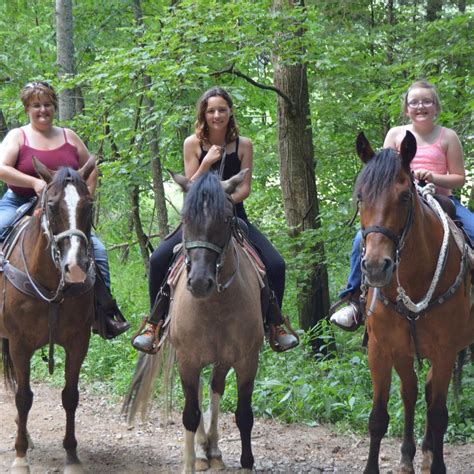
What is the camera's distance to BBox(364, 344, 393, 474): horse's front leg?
501cm

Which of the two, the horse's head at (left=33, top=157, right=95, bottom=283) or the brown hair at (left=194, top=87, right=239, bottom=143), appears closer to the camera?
the horse's head at (left=33, top=157, right=95, bottom=283)

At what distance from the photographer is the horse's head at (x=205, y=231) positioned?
4.39 meters

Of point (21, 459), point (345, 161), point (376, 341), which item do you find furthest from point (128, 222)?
point (376, 341)

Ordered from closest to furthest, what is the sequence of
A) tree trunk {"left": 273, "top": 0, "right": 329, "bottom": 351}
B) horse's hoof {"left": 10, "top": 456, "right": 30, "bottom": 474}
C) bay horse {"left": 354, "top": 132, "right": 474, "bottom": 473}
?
bay horse {"left": 354, "top": 132, "right": 474, "bottom": 473} < horse's hoof {"left": 10, "top": 456, "right": 30, "bottom": 474} < tree trunk {"left": 273, "top": 0, "right": 329, "bottom": 351}

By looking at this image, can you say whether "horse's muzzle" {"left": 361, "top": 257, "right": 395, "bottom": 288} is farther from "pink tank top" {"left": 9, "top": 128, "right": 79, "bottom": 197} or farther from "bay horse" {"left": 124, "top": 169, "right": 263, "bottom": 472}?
"pink tank top" {"left": 9, "top": 128, "right": 79, "bottom": 197}

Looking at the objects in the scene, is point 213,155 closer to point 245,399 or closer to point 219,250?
point 219,250

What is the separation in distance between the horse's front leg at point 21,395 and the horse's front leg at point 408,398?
284 centimetres

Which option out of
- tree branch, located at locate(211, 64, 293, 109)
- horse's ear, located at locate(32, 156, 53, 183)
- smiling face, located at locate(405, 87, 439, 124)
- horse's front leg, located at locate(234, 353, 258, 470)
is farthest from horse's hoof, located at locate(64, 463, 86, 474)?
tree branch, located at locate(211, 64, 293, 109)

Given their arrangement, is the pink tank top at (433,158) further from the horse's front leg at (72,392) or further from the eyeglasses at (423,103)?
the horse's front leg at (72,392)

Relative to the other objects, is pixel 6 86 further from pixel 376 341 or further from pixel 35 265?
pixel 376 341

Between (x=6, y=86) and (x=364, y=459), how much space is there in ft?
36.2

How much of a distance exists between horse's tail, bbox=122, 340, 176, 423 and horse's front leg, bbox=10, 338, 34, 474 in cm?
104

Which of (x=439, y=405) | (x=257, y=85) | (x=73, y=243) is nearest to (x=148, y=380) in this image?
(x=73, y=243)

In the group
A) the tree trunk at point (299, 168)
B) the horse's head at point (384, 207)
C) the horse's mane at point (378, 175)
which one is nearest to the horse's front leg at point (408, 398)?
the horse's head at point (384, 207)
